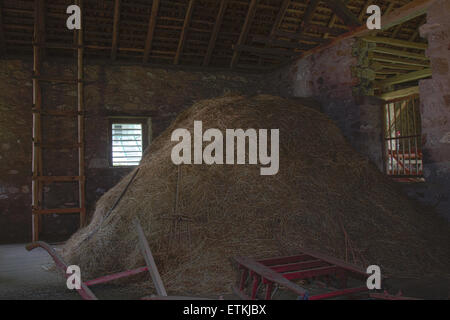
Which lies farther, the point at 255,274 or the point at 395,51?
the point at 395,51

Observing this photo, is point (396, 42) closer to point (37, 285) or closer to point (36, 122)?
point (36, 122)

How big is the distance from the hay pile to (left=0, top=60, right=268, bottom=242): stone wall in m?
2.24

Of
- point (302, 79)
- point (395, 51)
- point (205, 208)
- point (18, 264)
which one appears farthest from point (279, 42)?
point (18, 264)

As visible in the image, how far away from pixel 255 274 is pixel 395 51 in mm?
6260

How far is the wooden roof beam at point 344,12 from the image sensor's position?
6176 millimetres

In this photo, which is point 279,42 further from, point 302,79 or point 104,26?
point 104,26

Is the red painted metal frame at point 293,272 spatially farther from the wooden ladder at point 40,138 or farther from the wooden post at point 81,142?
the wooden ladder at point 40,138

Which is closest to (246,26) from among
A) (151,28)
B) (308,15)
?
(308,15)

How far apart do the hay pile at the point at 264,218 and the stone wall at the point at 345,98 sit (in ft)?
4.53

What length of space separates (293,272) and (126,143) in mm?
5390

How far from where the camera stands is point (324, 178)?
14.5 feet

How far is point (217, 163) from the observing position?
4426mm

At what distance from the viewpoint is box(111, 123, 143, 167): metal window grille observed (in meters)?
7.27

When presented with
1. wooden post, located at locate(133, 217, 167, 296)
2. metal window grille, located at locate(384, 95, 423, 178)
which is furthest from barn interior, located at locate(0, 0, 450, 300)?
metal window grille, located at locate(384, 95, 423, 178)
